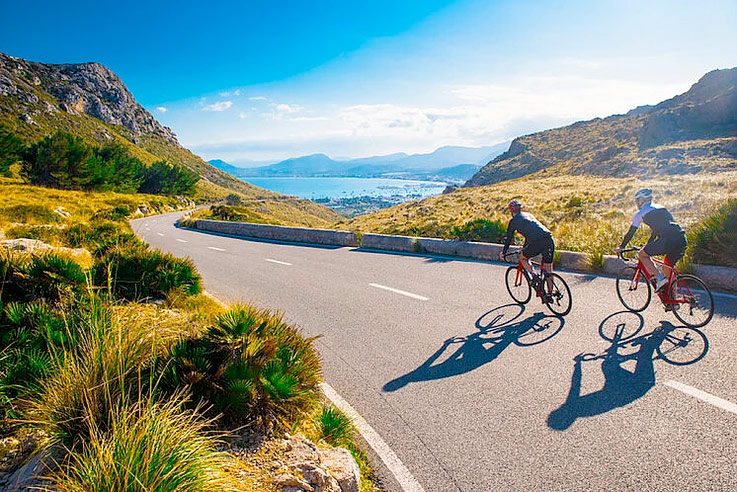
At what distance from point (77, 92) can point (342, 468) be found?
196471 mm

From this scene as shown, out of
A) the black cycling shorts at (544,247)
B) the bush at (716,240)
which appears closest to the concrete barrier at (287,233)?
the black cycling shorts at (544,247)

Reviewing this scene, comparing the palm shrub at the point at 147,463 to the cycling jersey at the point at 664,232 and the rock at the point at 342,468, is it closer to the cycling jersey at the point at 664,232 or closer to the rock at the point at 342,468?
the rock at the point at 342,468

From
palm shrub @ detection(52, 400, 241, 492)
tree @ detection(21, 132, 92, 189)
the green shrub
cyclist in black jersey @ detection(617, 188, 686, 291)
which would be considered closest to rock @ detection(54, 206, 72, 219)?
→ the green shrub

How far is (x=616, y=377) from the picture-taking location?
426 centimetres

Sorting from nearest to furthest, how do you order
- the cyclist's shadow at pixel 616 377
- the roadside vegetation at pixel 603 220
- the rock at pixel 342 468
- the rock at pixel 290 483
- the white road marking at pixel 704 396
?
the rock at pixel 290 483 < the rock at pixel 342 468 < the white road marking at pixel 704 396 < the cyclist's shadow at pixel 616 377 < the roadside vegetation at pixel 603 220

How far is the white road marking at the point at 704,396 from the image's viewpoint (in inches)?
141

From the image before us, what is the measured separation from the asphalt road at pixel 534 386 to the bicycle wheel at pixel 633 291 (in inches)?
8.8

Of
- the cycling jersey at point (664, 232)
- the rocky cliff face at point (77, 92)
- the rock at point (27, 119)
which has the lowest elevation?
the cycling jersey at point (664, 232)

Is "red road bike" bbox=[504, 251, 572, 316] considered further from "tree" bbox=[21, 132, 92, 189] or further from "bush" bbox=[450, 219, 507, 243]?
"tree" bbox=[21, 132, 92, 189]

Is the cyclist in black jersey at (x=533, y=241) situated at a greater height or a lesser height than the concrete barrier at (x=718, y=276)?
greater

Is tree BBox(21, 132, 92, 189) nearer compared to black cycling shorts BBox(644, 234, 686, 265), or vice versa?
black cycling shorts BBox(644, 234, 686, 265)

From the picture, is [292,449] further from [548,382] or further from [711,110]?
[711,110]

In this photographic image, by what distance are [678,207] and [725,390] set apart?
51.5 ft

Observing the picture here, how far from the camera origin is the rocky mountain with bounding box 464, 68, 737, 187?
51.0 meters
